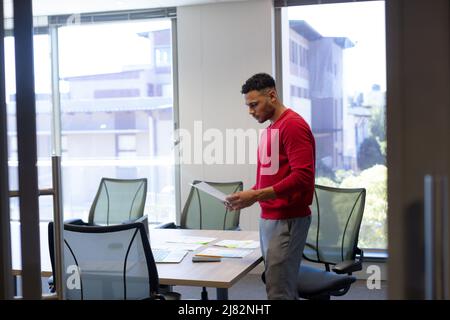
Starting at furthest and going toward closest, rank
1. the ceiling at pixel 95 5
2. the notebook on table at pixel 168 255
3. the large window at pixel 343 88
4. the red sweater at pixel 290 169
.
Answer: the ceiling at pixel 95 5 → the large window at pixel 343 88 → the notebook on table at pixel 168 255 → the red sweater at pixel 290 169

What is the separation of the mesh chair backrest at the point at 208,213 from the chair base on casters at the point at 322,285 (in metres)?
1.08

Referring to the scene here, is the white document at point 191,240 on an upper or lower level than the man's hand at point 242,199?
lower

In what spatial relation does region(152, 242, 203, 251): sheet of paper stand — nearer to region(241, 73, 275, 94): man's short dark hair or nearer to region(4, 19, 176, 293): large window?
region(241, 73, 275, 94): man's short dark hair

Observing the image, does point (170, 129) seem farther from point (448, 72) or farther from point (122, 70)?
point (448, 72)

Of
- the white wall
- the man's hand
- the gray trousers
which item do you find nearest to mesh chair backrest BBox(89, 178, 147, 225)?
the white wall

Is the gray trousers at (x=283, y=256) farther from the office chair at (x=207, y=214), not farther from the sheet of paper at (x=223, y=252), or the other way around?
the office chair at (x=207, y=214)

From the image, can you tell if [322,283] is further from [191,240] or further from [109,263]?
[109,263]

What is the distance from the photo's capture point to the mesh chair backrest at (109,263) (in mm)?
2379

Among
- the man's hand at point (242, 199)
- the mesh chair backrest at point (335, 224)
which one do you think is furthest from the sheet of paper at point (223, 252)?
the mesh chair backrest at point (335, 224)

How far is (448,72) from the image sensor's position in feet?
3.48

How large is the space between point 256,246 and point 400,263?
6.90 feet

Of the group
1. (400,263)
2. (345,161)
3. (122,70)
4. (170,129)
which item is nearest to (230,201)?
(400,263)
